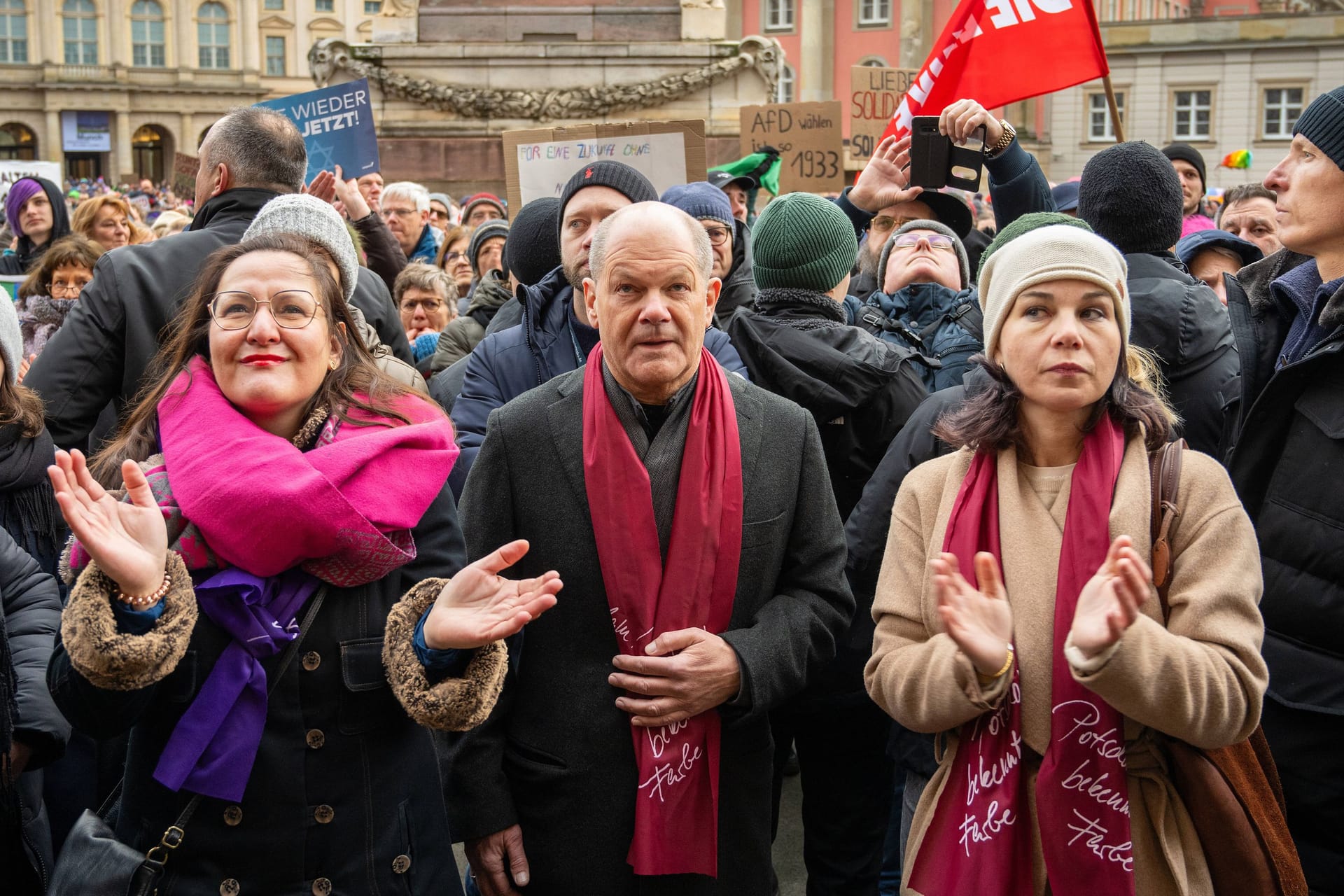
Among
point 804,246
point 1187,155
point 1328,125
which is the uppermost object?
point 1187,155

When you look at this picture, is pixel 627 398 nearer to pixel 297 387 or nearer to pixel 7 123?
pixel 297 387

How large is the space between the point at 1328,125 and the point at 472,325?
3656mm

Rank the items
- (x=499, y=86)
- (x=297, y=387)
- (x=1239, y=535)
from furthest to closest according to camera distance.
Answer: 1. (x=499, y=86)
2. (x=297, y=387)
3. (x=1239, y=535)

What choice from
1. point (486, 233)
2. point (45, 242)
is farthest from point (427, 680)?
point (45, 242)

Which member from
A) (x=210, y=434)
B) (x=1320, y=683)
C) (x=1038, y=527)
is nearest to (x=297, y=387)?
(x=210, y=434)

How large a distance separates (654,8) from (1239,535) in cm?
1388

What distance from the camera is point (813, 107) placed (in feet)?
28.9

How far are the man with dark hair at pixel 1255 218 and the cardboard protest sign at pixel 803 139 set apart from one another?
2.64 m

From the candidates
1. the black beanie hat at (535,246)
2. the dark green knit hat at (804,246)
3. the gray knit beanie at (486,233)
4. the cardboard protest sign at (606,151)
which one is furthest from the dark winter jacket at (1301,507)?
the gray knit beanie at (486,233)

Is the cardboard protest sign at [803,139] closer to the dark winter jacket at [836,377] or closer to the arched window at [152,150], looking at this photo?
the dark winter jacket at [836,377]

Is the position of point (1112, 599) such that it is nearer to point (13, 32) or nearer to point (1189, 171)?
point (1189, 171)

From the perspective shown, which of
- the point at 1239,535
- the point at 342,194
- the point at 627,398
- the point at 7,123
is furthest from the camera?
the point at 7,123

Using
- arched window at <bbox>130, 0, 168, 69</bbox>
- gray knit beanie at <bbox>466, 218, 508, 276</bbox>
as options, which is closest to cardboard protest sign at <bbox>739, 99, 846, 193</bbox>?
gray knit beanie at <bbox>466, 218, 508, 276</bbox>

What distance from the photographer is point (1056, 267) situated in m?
2.60
